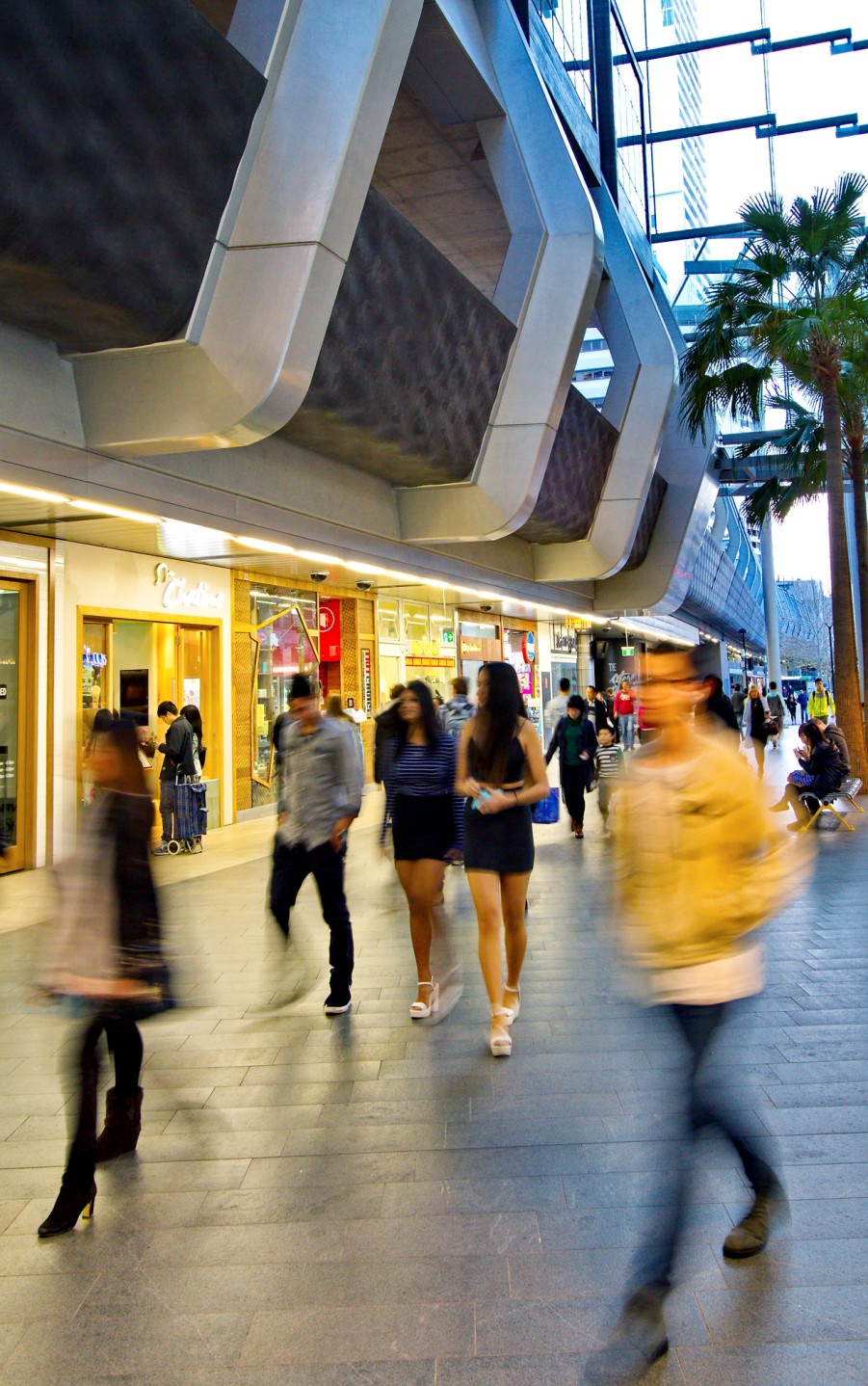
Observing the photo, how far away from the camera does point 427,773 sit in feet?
18.9

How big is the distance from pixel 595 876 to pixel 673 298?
24805 mm

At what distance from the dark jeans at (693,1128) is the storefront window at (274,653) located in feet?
42.4

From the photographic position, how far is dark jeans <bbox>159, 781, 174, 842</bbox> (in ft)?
41.2

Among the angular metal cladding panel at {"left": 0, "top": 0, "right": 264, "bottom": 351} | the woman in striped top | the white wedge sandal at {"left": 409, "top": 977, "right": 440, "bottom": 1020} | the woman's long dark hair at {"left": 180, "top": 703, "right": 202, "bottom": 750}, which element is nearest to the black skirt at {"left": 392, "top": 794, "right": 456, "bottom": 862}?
the woman in striped top

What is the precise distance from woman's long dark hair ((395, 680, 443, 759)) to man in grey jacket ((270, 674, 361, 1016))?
412 millimetres

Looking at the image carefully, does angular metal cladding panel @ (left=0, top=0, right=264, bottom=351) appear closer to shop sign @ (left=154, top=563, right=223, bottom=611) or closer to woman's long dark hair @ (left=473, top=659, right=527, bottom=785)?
woman's long dark hair @ (left=473, top=659, right=527, bottom=785)

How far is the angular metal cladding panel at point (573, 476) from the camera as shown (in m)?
16.8

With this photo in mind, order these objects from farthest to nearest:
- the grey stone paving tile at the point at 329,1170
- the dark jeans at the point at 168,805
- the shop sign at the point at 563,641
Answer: the shop sign at the point at 563,641 < the dark jeans at the point at 168,805 < the grey stone paving tile at the point at 329,1170

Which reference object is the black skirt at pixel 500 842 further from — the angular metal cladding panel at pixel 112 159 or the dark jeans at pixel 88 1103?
the angular metal cladding panel at pixel 112 159

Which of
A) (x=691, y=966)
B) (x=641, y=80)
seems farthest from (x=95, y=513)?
(x=641, y=80)

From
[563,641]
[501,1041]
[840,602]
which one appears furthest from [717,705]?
[563,641]

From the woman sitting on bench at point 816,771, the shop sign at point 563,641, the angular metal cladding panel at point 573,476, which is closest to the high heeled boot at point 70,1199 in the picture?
the woman sitting on bench at point 816,771

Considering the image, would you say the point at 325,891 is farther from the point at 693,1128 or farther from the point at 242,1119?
the point at 693,1128

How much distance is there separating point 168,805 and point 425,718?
760 centimetres
